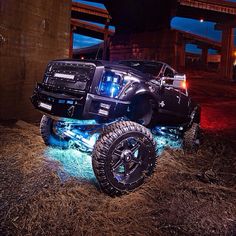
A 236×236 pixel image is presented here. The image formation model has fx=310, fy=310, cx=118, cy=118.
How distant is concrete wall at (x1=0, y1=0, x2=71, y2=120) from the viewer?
780 cm

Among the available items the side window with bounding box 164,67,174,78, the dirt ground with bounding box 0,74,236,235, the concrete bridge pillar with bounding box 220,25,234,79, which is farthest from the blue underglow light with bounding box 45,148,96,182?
the concrete bridge pillar with bounding box 220,25,234,79

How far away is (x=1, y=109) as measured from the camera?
788cm

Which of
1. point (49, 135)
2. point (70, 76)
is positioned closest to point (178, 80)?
point (70, 76)

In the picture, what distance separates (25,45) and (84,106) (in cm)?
492

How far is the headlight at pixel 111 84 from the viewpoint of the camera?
4.53 metres

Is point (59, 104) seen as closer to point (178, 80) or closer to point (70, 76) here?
point (70, 76)

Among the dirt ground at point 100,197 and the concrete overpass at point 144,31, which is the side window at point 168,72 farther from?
the concrete overpass at point 144,31

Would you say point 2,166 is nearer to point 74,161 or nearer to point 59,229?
point 74,161

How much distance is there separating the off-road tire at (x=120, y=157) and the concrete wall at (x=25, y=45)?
4538mm

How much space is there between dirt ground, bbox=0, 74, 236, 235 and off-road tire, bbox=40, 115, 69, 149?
203mm

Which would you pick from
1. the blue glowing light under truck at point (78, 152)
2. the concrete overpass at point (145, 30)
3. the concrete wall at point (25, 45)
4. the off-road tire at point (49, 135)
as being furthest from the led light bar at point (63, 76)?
the concrete overpass at point (145, 30)

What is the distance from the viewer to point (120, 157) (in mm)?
4418

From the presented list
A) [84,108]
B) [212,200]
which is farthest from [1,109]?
[212,200]

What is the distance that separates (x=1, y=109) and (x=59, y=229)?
205 inches
